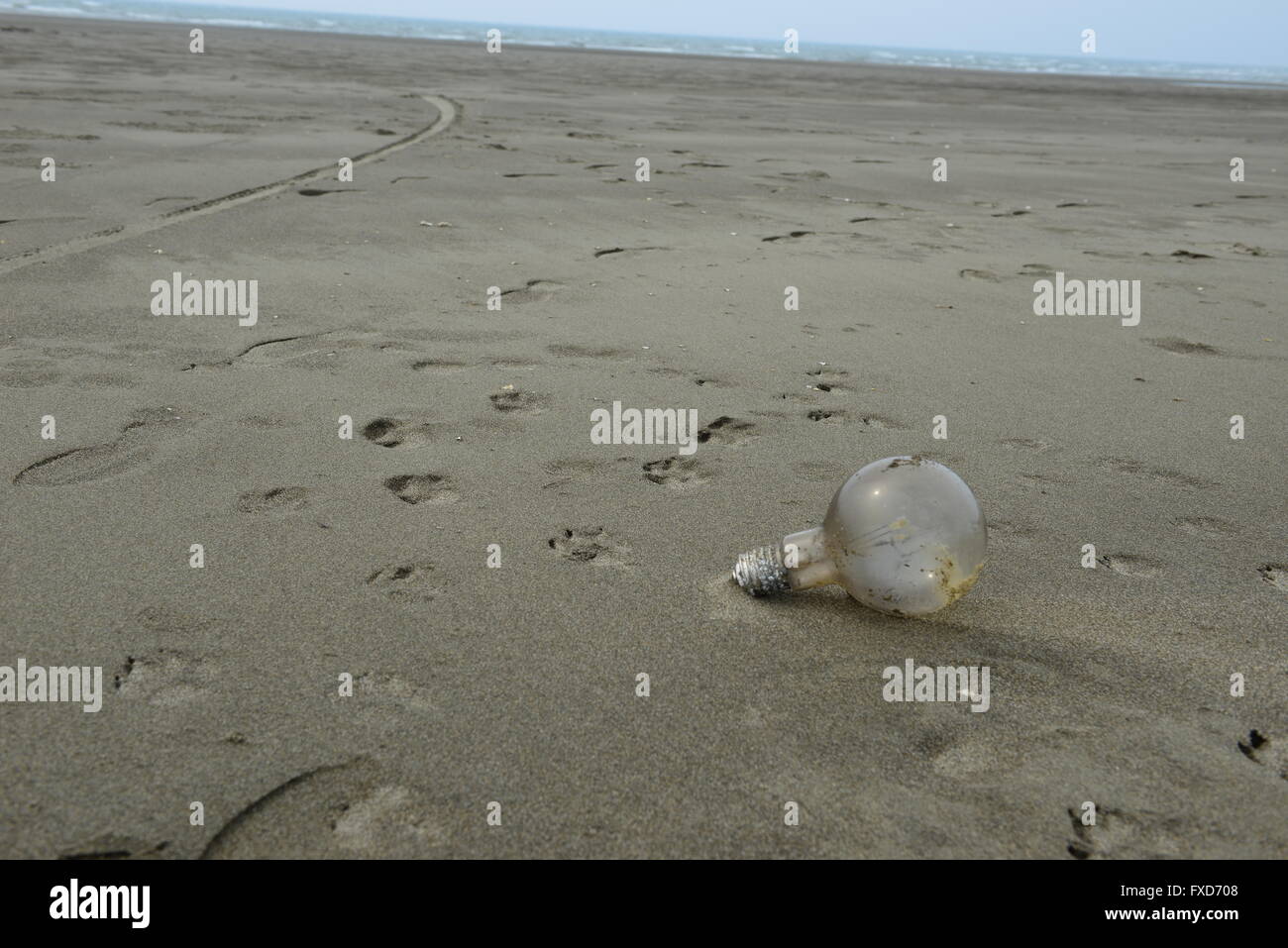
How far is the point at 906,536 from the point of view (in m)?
1.71

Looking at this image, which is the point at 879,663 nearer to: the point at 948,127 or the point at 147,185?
the point at 147,185

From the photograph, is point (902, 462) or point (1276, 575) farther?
point (1276, 575)

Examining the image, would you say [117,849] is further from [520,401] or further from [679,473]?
[520,401]

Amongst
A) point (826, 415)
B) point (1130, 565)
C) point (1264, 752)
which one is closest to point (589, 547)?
point (826, 415)

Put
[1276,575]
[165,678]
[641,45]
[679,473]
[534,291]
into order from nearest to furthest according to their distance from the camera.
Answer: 1. [165,678]
2. [1276,575]
3. [679,473]
4. [534,291]
5. [641,45]

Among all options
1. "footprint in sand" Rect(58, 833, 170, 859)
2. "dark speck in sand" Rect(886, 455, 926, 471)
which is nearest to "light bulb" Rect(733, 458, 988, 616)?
"dark speck in sand" Rect(886, 455, 926, 471)

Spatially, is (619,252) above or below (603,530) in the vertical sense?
above

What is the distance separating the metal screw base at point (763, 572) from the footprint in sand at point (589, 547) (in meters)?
0.27

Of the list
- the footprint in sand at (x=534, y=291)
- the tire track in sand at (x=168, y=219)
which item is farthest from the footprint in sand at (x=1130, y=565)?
the tire track in sand at (x=168, y=219)

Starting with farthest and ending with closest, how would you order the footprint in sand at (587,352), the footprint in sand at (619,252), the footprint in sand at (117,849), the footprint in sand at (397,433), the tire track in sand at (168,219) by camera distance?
1. the footprint in sand at (619,252)
2. the tire track in sand at (168,219)
3. the footprint in sand at (587,352)
4. the footprint in sand at (397,433)
5. the footprint in sand at (117,849)

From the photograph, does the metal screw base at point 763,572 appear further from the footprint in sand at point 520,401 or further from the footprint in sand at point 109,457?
the footprint in sand at point 109,457

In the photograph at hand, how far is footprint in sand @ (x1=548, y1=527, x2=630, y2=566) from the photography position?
82.6 inches

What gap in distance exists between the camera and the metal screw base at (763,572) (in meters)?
1.89

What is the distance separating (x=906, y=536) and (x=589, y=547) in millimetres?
710
